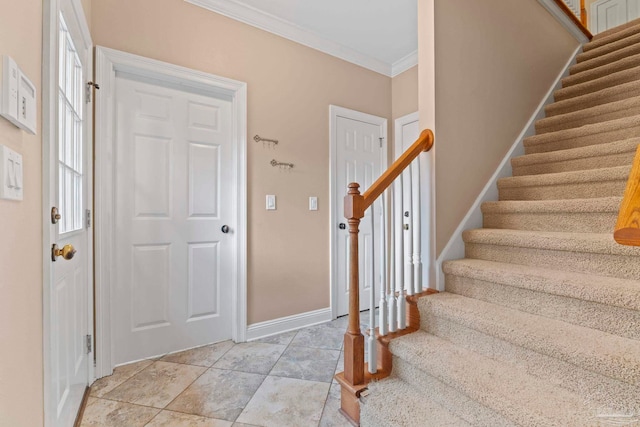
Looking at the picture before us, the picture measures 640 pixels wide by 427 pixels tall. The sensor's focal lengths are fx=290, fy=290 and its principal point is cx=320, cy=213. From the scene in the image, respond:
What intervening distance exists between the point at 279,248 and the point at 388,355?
4.20 feet

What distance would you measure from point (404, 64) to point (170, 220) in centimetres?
274

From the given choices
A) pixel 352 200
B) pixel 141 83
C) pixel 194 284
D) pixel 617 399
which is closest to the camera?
pixel 617 399

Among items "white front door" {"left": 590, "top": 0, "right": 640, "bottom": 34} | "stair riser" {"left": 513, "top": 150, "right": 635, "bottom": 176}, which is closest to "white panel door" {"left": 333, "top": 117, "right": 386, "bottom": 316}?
"stair riser" {"left": 513, "top": 150, "right": 635, "bottom": 176}

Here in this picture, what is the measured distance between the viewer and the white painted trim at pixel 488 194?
180cm

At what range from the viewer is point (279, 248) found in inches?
97.3

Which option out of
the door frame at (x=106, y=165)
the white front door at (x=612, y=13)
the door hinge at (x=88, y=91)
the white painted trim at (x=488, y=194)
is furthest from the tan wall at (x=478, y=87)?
the white front door at (x=612, y=13)

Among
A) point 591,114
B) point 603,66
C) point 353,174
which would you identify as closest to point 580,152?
point 591,114

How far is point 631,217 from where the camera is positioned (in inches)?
20.7

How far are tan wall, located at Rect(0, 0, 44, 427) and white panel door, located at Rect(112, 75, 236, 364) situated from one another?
1107 mm

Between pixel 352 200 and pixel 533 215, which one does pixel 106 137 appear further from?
pixel 533 215

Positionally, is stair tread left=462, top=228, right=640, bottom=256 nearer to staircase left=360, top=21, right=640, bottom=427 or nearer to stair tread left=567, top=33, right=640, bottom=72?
staircase left=360, top=21, right=640, bottom=427

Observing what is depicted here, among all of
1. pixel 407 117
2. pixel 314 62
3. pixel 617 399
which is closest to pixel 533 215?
pixel 617 399

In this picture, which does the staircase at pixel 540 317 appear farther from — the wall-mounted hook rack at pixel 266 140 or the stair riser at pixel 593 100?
the wall-mounted hook rack at pixel 266 140

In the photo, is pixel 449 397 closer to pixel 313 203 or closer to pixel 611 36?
pixel 313 203
